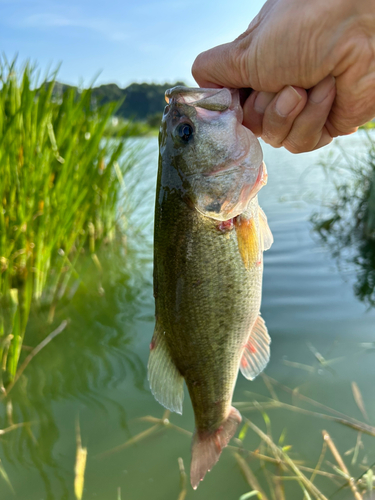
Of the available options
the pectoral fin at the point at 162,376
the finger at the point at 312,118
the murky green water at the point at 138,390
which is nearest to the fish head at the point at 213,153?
the finger at the point at 312,118

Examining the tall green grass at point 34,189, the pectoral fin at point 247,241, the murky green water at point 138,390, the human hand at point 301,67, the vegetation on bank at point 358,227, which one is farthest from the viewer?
the vegetation on bank at point 358,227

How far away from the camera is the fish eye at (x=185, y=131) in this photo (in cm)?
154

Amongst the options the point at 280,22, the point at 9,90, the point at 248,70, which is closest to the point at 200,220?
the point at 248,70

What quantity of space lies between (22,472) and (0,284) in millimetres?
1490

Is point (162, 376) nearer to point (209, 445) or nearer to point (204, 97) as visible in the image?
point (209, 445)

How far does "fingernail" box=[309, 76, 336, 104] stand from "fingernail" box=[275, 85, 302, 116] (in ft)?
0.29

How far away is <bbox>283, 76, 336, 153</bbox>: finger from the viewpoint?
5.40ft

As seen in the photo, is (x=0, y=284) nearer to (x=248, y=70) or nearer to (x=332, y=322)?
(x=248, y=70)

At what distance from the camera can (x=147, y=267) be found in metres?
5.36

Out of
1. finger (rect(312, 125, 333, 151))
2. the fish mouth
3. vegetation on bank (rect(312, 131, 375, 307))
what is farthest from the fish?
vegetation on bank (rect(312, 131, 375, 307))

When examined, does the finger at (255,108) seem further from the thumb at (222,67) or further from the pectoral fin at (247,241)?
the pectoral fin at (247,241)

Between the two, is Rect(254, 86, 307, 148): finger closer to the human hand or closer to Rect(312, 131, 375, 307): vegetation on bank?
the human hand

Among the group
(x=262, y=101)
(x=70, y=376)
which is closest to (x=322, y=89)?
(x=262, y=101)

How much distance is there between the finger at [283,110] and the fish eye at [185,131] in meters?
0.41
